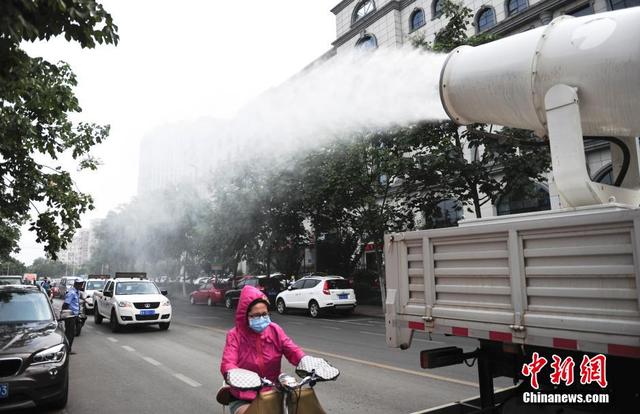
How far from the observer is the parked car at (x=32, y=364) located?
4.84m

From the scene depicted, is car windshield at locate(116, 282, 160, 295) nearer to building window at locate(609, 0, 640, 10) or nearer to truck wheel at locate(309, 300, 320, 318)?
truck wheel at locate(309, 300, 320, 318)

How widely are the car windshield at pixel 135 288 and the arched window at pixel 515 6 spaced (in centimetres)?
2042

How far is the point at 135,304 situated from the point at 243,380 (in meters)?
11.3

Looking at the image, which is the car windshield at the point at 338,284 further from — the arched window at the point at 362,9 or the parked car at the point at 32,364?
the arched window at the point at 362,9

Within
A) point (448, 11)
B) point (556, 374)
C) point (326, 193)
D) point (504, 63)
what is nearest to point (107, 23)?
point (504, 63)

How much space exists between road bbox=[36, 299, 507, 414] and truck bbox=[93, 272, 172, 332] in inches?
23.2

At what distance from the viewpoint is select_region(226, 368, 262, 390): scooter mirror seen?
8.45 feet

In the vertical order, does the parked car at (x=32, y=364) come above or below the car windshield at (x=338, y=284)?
below

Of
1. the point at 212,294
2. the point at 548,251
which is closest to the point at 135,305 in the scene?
the point at 548,251

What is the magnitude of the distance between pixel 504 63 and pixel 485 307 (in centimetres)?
203

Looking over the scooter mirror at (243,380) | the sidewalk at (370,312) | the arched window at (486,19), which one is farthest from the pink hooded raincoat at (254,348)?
the arched window at (486,19)

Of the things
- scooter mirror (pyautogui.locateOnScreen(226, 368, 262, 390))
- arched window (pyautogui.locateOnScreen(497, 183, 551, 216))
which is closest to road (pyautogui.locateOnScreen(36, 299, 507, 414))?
scooter mirror (pyautogui.locateOnScreen(226, 368, 262, 390))

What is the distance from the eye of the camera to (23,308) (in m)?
6.46

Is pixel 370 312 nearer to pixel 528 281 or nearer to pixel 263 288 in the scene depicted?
pixel 263 288
